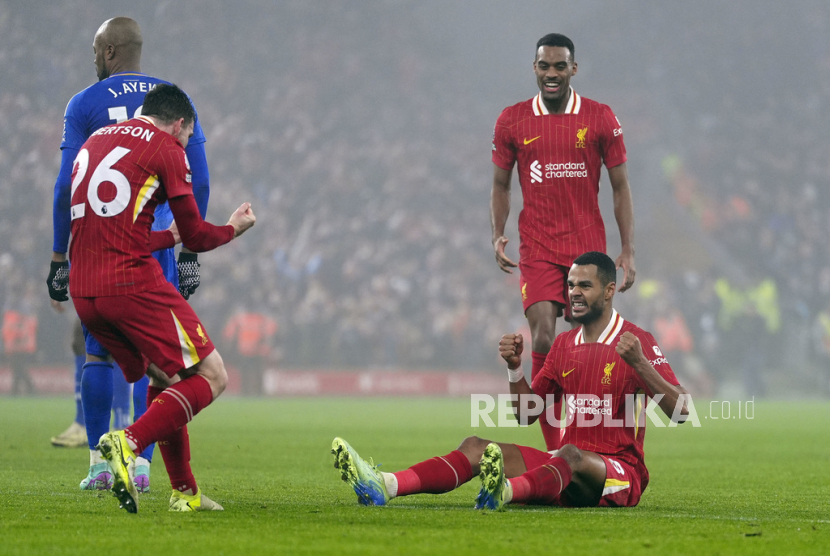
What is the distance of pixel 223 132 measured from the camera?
80.2 ft

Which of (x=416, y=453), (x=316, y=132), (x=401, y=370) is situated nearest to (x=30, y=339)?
(x=401, y=370)

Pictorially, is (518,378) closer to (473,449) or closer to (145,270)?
(473,449)

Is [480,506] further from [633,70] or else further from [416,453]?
[633,70]

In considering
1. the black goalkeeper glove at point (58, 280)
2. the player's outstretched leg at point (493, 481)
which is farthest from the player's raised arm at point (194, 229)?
the player's outstretched leg at point (493, 481)

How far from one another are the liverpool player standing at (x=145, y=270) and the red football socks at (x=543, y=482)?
1215 millimetres

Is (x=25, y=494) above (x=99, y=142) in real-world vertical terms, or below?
below

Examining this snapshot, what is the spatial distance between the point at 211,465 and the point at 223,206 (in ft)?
55.2

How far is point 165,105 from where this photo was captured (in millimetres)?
4098

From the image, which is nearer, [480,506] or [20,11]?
[480,506]

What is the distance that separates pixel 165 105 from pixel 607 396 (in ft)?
7.19

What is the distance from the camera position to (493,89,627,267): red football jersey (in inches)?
223

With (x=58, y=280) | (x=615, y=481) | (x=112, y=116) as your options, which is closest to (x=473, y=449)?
(x=615, y=481)

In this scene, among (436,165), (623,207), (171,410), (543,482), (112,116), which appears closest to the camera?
(171,410)

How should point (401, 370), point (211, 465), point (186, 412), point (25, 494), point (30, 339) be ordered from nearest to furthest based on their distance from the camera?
point (186, 412) → point (25, 494) → point (211, 465) → point (30, 339) → point (401, 370)
